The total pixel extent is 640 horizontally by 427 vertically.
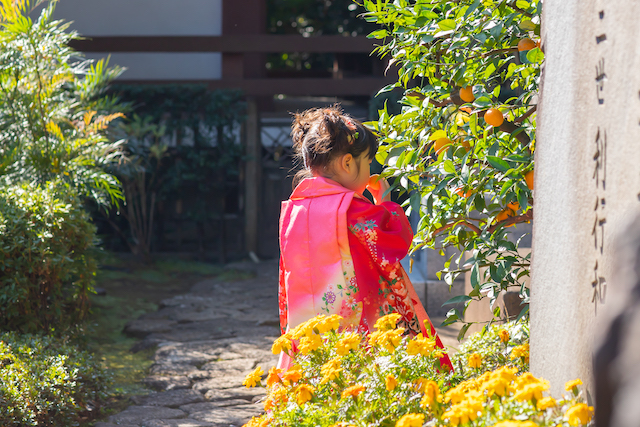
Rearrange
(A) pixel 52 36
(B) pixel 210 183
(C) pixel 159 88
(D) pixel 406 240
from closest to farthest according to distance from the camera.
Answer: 1. (D) pixel 406 240
2. (A) pixel 52 36
3. (C) pixel 159 88
4. (B) pixel 210 183

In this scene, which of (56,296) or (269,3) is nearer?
(56,296)

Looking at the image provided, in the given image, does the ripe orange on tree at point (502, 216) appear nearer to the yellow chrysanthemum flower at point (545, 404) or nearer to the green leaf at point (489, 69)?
the green leaf at point (489, 69)

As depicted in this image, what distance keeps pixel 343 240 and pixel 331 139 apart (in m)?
0.38

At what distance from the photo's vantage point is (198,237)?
9297mm

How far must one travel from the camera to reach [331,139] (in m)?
2.13

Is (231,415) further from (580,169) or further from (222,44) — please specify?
(222,44)

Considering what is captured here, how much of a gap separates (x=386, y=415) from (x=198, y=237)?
26.5ft

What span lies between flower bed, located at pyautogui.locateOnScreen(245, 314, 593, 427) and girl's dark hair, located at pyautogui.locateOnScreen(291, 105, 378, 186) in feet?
2.25

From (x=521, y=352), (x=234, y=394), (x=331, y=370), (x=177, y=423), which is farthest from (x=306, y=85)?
(x=331, y=370)

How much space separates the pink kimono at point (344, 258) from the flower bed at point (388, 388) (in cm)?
22

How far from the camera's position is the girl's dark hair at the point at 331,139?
7.02ft

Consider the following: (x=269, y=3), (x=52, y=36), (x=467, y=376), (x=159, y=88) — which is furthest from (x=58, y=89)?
(x=269, y=3)

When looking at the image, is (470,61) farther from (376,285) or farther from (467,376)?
(467,376)

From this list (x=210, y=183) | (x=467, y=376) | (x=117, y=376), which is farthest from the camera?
(x=210, y=183)
